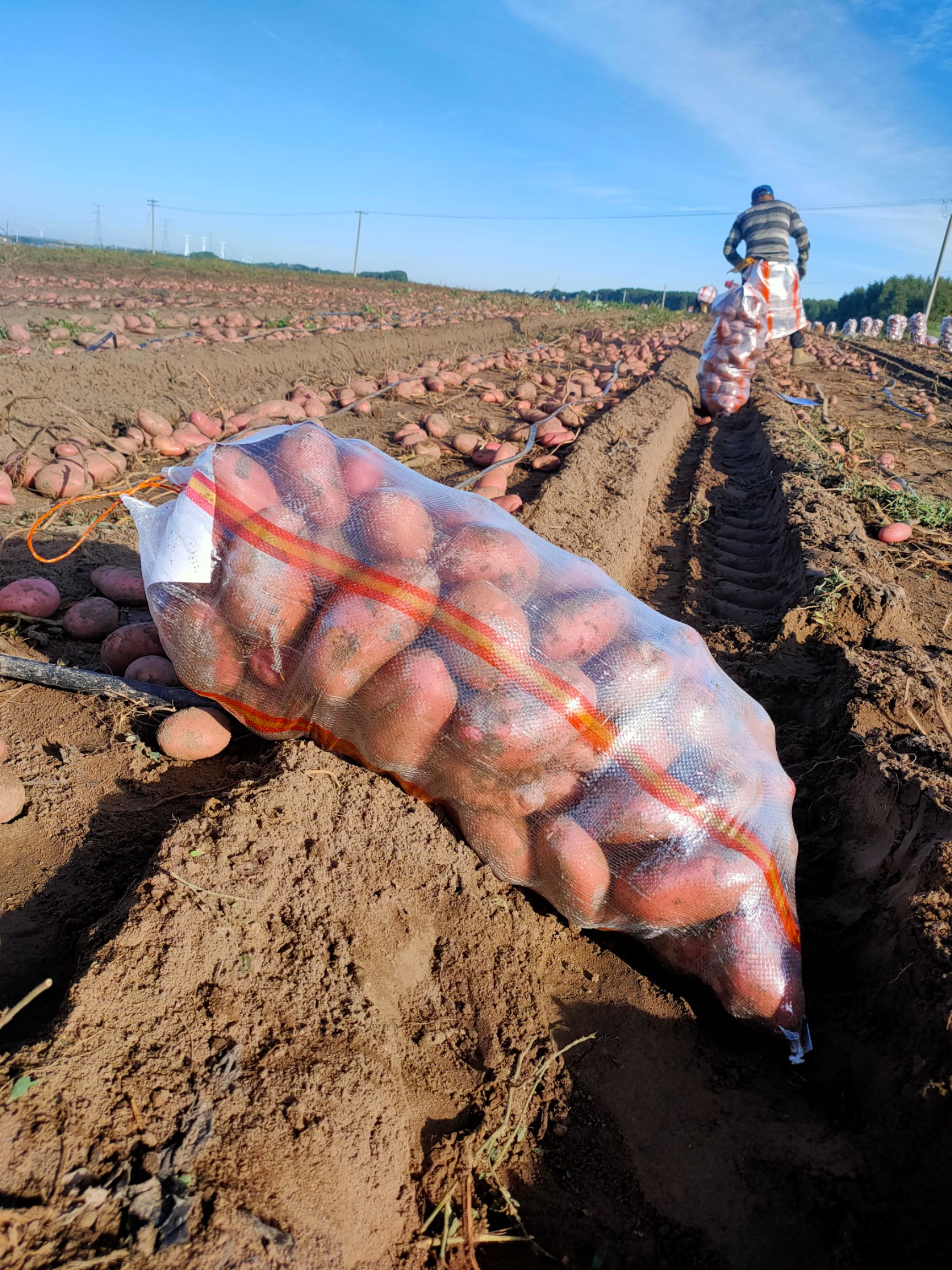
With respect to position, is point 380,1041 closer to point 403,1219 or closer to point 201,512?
Answer: point 403,1219

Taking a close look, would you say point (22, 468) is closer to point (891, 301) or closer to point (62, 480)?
point (62, 480)

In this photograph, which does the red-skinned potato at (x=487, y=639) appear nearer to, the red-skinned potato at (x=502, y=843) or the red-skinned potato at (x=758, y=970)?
the red-skinned potato at (x=502, y=843)

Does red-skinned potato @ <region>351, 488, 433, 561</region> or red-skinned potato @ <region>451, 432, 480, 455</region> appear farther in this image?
red-skinned potato @ <region>451, 432, 480, 455</region>

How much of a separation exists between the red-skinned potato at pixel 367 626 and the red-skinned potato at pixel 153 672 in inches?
32.3

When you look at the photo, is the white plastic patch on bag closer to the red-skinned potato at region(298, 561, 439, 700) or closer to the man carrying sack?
the man carrying sack

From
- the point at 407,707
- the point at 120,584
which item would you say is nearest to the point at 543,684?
the point at 407,707

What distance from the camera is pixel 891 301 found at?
1767 inches

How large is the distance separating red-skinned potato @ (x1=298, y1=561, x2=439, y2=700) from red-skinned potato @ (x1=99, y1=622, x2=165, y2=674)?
3.38ft

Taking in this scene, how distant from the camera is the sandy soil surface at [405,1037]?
119cm

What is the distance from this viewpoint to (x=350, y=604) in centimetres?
183

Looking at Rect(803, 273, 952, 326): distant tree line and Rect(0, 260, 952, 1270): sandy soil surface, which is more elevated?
Rect(803, 273, 952, 326): distant tree line

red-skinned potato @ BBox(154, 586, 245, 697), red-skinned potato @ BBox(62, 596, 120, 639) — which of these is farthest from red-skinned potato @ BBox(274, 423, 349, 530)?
red-skinned potato @ BBox(62, 596, 120, 639)

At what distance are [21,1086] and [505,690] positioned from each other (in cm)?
114

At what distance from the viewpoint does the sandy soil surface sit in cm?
119
